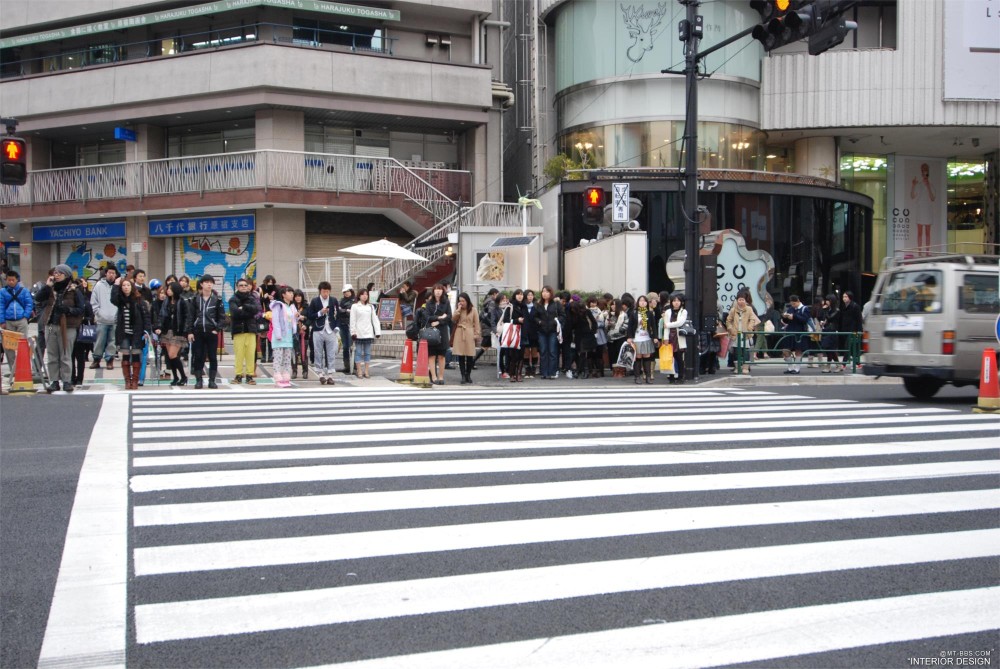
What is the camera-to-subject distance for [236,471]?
26.1 feet

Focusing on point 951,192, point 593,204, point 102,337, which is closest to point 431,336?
point 593,204

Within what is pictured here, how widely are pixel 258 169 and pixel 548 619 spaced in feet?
90.6

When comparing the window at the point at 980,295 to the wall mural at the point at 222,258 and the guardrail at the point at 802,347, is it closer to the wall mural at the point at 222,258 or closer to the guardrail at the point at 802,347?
the guardrail at the point at 802,347

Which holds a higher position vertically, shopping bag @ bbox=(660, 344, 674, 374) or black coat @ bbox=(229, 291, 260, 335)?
black coat @ bbox=(229, 291, 260, 335)

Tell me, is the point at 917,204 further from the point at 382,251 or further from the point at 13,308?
the point at 13,308

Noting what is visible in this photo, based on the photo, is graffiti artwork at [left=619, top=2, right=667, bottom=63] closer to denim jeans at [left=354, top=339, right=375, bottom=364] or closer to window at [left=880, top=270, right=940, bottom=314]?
denim jeans at [left=354, top=339, right=375, bottom=364]

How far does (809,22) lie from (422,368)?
8.80m

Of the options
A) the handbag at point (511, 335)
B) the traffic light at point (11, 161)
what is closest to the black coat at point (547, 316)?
the handbag at point (511, 335)

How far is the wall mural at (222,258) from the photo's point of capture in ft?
105

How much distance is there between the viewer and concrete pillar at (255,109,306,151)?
Result: 3083 cm

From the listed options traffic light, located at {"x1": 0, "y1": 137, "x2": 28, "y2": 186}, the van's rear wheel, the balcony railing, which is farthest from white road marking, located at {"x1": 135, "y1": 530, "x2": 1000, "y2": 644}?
the balcony railing

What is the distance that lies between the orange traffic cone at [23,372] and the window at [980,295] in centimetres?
1472

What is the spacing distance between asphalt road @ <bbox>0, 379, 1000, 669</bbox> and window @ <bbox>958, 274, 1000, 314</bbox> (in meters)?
4.33

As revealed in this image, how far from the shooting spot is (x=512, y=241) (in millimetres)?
25188
